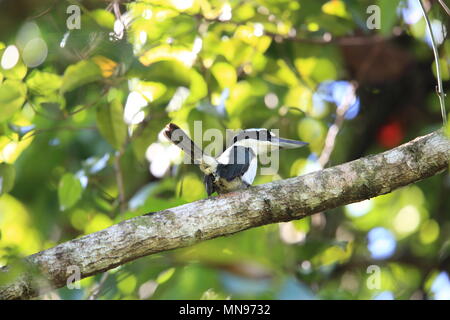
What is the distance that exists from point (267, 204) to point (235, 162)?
31.1 inches

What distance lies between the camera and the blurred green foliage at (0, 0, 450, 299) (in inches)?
131

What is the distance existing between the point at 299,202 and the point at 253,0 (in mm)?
1732

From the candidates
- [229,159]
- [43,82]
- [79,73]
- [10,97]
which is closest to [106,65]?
[79,73]

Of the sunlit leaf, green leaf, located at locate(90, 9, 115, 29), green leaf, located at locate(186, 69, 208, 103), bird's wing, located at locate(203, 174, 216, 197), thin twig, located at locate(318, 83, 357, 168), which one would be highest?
green leaf, located at locate(90, 9, 115, 29)

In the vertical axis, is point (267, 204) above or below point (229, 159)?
above

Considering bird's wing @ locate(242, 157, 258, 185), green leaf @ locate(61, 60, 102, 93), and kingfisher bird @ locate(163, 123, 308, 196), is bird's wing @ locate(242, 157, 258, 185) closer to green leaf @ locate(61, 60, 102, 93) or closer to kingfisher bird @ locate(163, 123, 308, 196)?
kingfisher bird @ locate(163, 123, 308, 196)

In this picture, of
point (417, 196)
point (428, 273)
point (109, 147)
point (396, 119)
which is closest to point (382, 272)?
point (428, 273)

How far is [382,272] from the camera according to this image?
4844 millimetres

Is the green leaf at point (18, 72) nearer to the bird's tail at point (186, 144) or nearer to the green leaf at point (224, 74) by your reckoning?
the bird's tail at point (186, 144)

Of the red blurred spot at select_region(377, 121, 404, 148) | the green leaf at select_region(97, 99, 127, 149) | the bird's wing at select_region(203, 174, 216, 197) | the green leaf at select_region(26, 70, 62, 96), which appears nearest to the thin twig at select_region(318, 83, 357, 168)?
the red blurred spot at select_region(377, 121, 404, 148)

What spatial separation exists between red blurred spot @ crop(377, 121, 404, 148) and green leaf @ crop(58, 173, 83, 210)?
2.74 metres

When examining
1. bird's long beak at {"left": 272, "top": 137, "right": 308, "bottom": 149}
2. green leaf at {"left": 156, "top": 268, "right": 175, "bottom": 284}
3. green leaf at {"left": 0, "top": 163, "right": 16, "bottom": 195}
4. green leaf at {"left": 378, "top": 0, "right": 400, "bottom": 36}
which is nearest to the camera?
green leaf at {"left": 378, "top": 0, "right": 400, "bottom": 36}

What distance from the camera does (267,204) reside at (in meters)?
2.89

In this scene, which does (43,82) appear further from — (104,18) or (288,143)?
(288,143)
